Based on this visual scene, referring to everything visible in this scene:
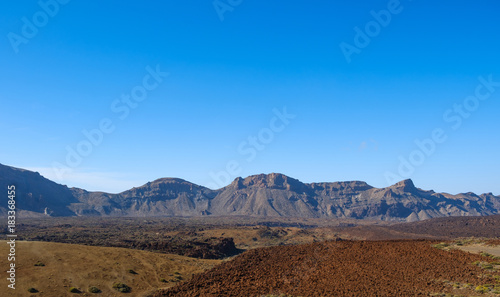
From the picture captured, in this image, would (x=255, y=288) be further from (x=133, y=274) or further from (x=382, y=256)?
(x=133, y=274)

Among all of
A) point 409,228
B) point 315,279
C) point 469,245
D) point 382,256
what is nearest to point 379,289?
point 315,279

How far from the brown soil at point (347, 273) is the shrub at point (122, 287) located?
7.84 meters

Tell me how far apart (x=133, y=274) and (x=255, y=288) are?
19.5 meters

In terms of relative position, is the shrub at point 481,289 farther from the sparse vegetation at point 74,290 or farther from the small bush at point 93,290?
the sparse vegetation at point 74,290

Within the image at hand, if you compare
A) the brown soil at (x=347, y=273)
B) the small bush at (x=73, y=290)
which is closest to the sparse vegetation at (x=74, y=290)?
the small bush at (x=73, y=290)

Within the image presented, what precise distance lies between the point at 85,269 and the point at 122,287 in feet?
18.7

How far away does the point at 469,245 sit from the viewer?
36906mm

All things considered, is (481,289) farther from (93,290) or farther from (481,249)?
(93,290)

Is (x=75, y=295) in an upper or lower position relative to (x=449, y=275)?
lower

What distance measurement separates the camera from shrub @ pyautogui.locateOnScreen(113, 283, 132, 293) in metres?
35.1

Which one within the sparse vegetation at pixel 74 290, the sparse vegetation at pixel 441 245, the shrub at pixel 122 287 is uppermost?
the sparse vegetation at pixel 441 245

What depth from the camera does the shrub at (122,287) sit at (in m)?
35.1

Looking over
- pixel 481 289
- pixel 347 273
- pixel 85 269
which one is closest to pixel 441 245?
pixel 481 289

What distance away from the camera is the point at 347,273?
2781 cm
